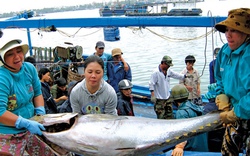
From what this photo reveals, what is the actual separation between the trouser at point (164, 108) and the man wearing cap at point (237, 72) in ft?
8.83

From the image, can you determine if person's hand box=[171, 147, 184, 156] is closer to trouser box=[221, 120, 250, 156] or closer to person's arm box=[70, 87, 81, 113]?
trouser box=[221, 120, 250, 156]

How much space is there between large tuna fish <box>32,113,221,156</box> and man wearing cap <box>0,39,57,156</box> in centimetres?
21

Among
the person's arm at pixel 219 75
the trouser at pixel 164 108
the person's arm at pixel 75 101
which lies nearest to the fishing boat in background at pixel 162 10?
the trouser at pixel 164 108

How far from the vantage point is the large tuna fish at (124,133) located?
2.36 meters

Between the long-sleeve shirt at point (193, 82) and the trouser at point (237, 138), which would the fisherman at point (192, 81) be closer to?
the long-sleeve shirt at point (193, 82)

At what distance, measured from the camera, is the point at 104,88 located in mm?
2973

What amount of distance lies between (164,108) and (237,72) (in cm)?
311

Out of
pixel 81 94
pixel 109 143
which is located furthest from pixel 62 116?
pixel 109 143

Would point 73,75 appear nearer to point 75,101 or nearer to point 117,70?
point 117,70

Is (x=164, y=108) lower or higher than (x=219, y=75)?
lower

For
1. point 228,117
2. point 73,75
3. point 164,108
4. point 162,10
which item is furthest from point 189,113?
point 162,10

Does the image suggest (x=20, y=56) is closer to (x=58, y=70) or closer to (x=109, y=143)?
(x=109, y=143)

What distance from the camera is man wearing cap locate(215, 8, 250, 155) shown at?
86.3 inches

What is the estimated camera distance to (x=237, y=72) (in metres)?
2.27
